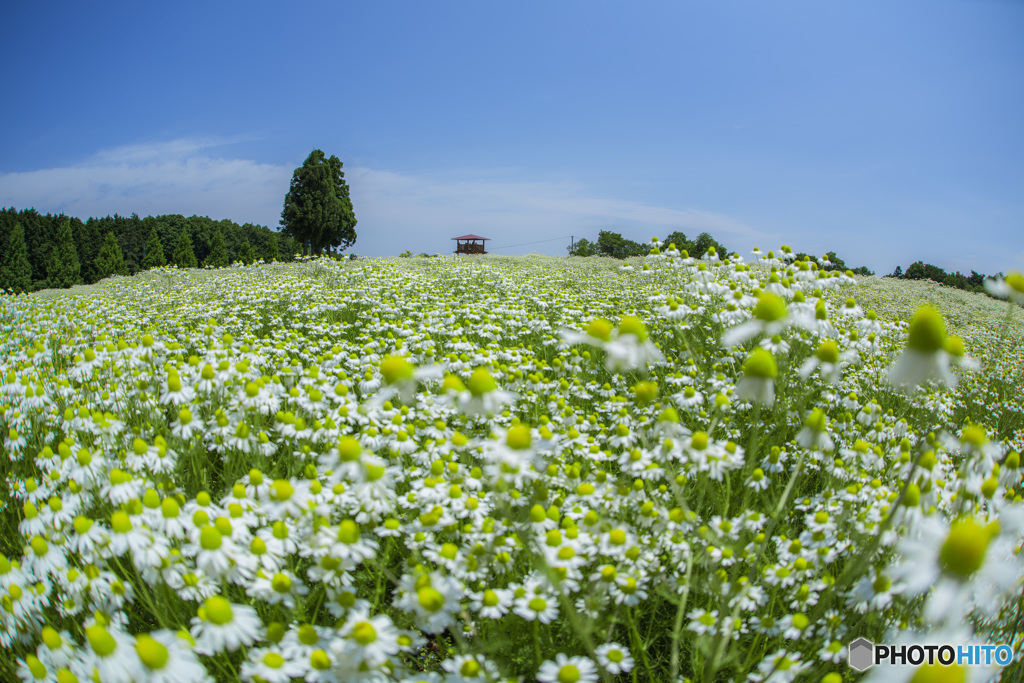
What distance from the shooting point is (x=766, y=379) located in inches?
66.1

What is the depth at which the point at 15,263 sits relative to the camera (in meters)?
Answer: 31.5

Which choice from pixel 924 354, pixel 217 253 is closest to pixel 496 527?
pixel 924 354

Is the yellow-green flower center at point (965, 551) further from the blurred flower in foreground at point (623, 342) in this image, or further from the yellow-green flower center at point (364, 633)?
the yellow-green flower center at point (364, 633)

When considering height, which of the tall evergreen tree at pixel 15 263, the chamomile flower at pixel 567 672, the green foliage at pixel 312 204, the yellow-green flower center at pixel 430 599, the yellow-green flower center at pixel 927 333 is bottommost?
the chamomile flower at pixel 567 672

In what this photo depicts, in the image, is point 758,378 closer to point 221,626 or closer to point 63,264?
point 221,626

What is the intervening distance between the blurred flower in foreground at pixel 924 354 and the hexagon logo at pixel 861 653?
1.25m

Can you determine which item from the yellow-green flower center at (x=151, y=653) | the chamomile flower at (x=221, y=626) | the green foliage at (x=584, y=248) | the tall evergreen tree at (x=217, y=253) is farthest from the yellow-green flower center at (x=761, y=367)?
the tall evergreen tree at (x=217, y=253)

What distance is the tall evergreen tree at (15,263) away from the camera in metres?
30.7

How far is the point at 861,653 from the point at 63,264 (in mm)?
47919

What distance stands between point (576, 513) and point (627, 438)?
929 mm

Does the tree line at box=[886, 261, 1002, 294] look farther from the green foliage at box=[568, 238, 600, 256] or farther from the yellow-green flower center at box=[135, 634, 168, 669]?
the yellow-green flower center at box=[135, 634, 168, 669]

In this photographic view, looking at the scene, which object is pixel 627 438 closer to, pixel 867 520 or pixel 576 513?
pixel 576 513

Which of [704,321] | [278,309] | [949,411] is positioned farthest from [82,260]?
[949,411]

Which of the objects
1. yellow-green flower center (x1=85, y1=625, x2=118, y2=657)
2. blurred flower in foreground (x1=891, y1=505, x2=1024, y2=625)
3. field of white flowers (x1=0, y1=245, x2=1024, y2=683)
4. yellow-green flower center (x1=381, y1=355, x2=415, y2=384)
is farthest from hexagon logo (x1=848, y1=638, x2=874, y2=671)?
yellow-green flower center (x1=85, y1=625, x2=118, y2=657)
